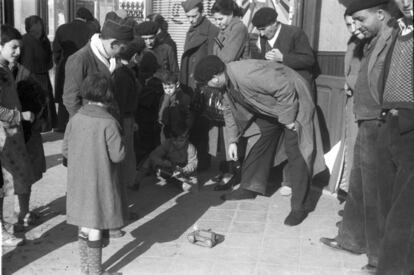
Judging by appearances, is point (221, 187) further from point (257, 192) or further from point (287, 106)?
point (287, 106)

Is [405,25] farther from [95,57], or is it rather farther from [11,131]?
[11,131]

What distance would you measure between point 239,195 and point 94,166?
2.40 m

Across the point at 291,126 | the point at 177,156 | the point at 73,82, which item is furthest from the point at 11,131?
the point at 291,126

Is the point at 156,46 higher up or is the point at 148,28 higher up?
the point at 148,28

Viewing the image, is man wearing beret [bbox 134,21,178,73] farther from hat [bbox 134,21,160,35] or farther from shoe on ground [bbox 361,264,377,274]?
shoe on ground [bbox 361,264,377,274]

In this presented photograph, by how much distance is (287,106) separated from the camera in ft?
18.5

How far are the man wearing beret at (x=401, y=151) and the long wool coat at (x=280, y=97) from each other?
1442mm

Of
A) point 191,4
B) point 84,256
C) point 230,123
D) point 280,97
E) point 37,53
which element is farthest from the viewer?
point 37,53

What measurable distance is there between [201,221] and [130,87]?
1337 mm

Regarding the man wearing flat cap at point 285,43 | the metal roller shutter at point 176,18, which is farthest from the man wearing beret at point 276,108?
the metal roller shutter at point 176,18

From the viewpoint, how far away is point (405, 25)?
407 cm

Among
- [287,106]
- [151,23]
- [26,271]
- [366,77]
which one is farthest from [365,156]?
[151,23]

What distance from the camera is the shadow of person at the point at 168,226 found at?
4.99m

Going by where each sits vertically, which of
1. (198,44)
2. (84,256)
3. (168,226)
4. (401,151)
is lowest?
(168,226)
